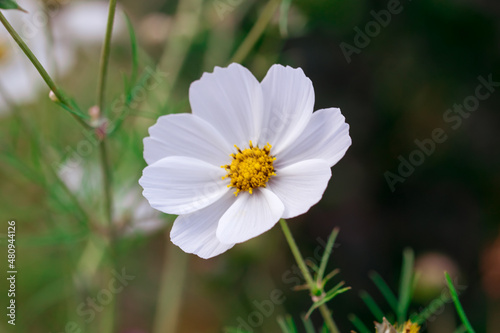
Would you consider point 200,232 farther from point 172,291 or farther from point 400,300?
point 172,291

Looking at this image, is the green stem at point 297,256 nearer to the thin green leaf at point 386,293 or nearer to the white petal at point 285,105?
the white petal at point 285,105

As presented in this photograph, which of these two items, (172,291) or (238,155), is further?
(172,291)

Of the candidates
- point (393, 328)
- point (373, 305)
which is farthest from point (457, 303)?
point (373, 305)

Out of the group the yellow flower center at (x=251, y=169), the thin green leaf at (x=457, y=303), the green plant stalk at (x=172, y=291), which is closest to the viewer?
the thin green leaf at (x=457, y=303)

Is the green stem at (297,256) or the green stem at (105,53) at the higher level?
the green stem at (105,53)

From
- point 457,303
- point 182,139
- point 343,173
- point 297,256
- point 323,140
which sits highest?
point 343,173

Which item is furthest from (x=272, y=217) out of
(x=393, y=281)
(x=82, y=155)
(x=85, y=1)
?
(x=85, y=1)

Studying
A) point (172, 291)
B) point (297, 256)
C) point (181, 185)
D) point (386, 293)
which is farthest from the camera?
point (172, 291)

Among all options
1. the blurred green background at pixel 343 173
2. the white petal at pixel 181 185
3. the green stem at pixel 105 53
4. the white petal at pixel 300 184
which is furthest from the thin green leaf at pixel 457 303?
the blurred green background at pixel 343 173

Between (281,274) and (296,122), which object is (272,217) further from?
(281,274)
